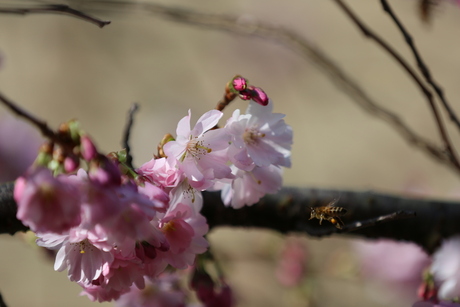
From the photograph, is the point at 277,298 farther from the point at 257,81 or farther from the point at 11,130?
the point at 11,130

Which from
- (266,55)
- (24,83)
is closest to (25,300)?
(24,83)

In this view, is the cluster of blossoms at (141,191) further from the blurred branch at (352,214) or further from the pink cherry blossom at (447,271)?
the pink cherry blossom at (447,271)

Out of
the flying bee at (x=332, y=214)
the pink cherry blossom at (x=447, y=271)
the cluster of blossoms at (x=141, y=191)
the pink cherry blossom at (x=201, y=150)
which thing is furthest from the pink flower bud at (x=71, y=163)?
the pink cherry blossom at (x=447, y=271)

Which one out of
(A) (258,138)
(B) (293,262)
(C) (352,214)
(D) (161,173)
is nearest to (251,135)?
(A) (258,138)

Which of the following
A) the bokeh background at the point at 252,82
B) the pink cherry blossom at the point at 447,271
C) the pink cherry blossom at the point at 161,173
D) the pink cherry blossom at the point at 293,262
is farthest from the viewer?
the bokeh background at the point at 252,82

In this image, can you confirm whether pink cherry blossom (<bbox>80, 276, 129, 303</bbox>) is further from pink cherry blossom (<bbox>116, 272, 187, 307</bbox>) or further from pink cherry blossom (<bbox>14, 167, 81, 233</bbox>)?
pink cherry blossom (<bbox>116, 272, 187, 307</bbox>)

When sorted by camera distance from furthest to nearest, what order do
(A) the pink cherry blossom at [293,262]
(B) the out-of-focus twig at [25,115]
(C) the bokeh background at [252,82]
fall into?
(C) the bokeh background at [252,82] < (A) the pink cherry blossom at [293,262] < (B) the out-of-focus twig at [25,115]
